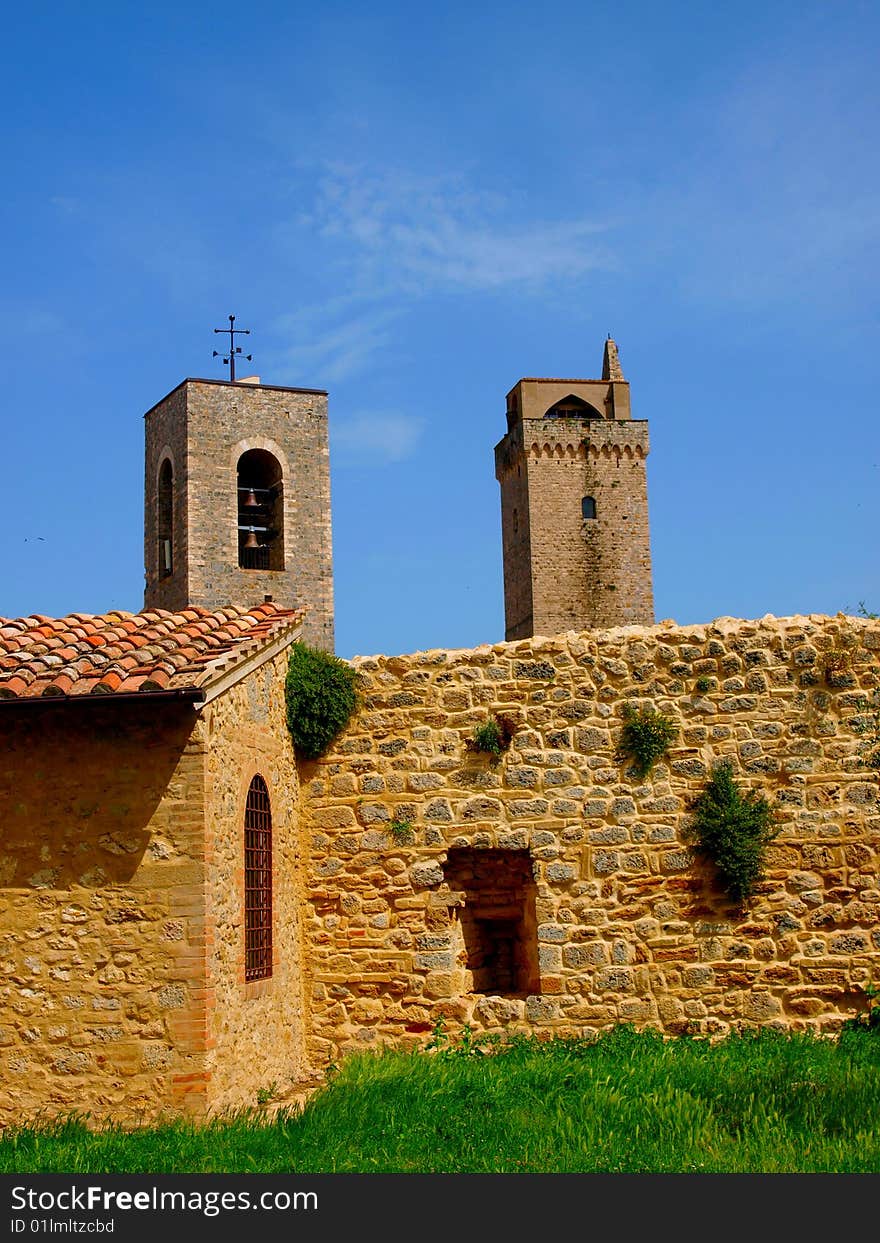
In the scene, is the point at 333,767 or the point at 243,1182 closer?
the point at 243,1182

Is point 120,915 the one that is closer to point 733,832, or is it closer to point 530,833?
point 530,833

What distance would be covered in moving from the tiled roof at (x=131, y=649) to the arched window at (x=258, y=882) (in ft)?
3.88

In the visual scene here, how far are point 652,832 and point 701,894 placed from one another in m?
0.64

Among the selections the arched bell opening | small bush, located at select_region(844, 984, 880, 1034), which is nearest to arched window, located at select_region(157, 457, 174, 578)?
small bush, located at select_region(844, 984, 880, 1034)

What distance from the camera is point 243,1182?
7336mm

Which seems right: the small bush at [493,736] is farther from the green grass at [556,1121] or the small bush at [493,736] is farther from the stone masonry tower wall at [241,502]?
the stone masonry tower wall at [241,502]

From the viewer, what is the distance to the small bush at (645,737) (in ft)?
36.9

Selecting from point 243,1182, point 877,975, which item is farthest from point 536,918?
point 243,1182

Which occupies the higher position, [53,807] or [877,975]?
[53,807]

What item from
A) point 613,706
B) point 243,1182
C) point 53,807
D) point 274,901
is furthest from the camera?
point 613,706

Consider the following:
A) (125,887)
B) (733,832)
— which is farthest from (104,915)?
(733,832)

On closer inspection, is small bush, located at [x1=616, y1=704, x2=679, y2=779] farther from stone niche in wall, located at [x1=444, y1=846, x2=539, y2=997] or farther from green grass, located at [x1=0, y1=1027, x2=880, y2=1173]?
green grass, located at [x1=0, y1=1027, x2=880, y2=1173]

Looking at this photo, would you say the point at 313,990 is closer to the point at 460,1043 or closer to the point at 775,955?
the point at 460,1043

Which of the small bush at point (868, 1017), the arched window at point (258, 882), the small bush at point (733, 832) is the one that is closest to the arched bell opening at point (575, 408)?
the small bush at point (733, 832)
